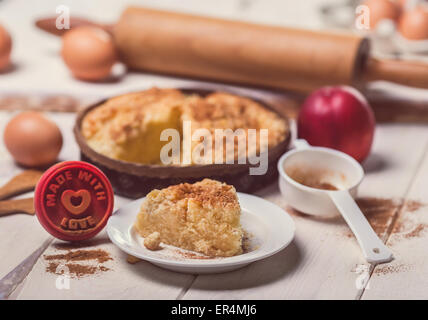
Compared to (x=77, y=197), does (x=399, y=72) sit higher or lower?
higher

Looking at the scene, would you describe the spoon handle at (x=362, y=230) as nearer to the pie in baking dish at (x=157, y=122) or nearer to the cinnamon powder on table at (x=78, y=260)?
the pie in baking dish at (x=157, y=122)

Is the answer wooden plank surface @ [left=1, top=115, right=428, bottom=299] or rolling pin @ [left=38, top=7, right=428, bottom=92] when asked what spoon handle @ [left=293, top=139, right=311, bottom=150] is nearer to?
wooden plank surface @ [left=1, top=115, right=428, bottom=299]

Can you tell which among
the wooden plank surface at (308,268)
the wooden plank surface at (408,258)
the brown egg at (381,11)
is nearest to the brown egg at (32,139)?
the wooden plank surface at (308,268)

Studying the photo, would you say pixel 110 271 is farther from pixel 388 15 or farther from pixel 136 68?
pixel 388 15

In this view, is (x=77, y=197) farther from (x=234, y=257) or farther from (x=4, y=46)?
(x=4, y=46)


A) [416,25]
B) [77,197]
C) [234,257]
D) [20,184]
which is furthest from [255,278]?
[416,25]

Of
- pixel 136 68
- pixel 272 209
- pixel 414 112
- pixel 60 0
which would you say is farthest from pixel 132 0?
pixel 272 209
